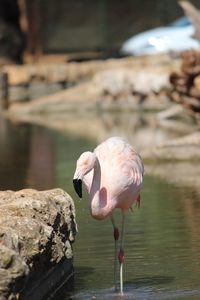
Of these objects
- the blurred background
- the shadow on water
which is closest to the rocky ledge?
the shadow on water

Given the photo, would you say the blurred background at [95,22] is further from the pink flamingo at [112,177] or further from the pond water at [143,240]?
the pink flamingo at [112,177]

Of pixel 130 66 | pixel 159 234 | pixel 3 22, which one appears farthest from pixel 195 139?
pixel 3 22

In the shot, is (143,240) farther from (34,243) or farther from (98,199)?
(34,243)

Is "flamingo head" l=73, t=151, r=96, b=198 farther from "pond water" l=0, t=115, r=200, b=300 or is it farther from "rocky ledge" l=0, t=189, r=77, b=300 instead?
"pond water" l=0, t=115, r=200, b=300

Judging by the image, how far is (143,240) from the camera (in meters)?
8.55

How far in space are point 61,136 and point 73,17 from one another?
14902 millimetres

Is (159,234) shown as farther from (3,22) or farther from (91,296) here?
(3,22)

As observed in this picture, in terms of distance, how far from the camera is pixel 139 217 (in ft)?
32.2

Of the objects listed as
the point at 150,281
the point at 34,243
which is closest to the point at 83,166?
the point at 34,243

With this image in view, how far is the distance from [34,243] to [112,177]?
3.88 feet

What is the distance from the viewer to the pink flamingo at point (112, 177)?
692 centimetres

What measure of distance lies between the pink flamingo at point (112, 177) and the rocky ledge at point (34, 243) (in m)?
0.25

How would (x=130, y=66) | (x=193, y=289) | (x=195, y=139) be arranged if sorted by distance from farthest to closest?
1. (x=130, y=66)
2. (x=195, y=139)
3. (x=193, y=289)

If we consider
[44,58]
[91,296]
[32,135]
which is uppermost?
[91,296]
